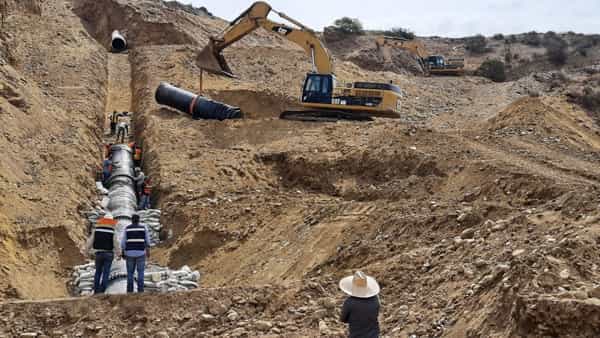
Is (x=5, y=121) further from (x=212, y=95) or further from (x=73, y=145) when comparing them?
(x=212, y=95)

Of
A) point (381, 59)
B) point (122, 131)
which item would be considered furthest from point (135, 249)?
point (381, 59)

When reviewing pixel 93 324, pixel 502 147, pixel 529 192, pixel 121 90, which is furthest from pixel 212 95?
pixel 93 324

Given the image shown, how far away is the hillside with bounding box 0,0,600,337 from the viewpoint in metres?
7.92

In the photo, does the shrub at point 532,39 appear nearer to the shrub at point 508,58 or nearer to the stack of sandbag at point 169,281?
the shrub at point 508,58

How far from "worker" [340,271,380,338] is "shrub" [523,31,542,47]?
219ft

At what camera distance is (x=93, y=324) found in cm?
928

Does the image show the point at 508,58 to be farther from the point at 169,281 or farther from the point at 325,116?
the point at 169,281

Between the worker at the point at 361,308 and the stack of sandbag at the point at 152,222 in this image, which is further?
the stack of sandbag at the point at 152,222

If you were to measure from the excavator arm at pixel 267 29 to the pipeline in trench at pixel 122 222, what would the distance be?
531cm

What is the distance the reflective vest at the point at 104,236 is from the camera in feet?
33.8

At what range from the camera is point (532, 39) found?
7088 cm

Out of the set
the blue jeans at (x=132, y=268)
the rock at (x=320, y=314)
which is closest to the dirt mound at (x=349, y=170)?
the blue jeans at (x=132, y=268)

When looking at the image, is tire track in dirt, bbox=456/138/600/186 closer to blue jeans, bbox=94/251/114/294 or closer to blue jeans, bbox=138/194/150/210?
blue jeans, bbox=138/194/150/210

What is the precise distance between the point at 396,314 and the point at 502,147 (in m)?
10.8
